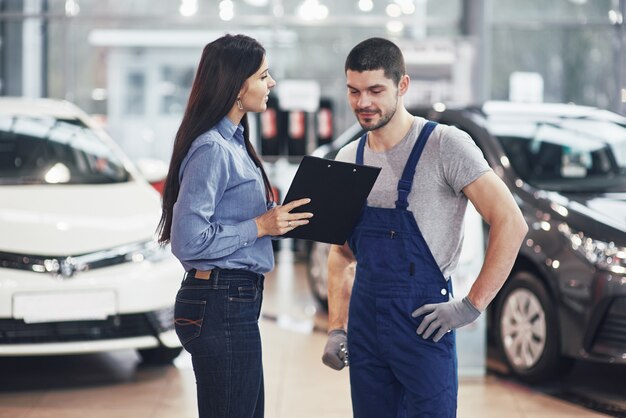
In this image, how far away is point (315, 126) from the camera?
12.6 m

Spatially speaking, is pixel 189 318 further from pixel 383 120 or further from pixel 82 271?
pixel 82 271

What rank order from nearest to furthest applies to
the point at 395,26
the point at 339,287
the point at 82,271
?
1. the point at 339,287
2. the point at 82,271
3. the point at 395,26

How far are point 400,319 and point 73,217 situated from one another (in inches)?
125

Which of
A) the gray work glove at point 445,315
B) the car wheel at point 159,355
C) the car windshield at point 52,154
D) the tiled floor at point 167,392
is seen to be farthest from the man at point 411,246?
the car windshield at point 52,154

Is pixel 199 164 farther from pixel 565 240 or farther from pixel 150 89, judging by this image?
pixel 150 89

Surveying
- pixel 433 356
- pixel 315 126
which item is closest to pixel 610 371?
pixel 433 356

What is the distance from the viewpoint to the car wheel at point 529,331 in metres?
5.77

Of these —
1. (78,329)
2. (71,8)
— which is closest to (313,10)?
(71,8)

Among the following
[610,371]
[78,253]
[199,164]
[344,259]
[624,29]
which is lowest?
[610,371]

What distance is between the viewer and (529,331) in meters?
5.94

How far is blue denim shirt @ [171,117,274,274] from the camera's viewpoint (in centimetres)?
298

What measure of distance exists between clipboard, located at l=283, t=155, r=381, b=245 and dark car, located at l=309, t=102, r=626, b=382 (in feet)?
8.86

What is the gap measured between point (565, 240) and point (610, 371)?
110 centimetres

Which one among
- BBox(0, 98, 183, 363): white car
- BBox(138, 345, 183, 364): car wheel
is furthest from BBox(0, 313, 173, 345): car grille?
BBox(138, 345, 183, 364): car wheel
